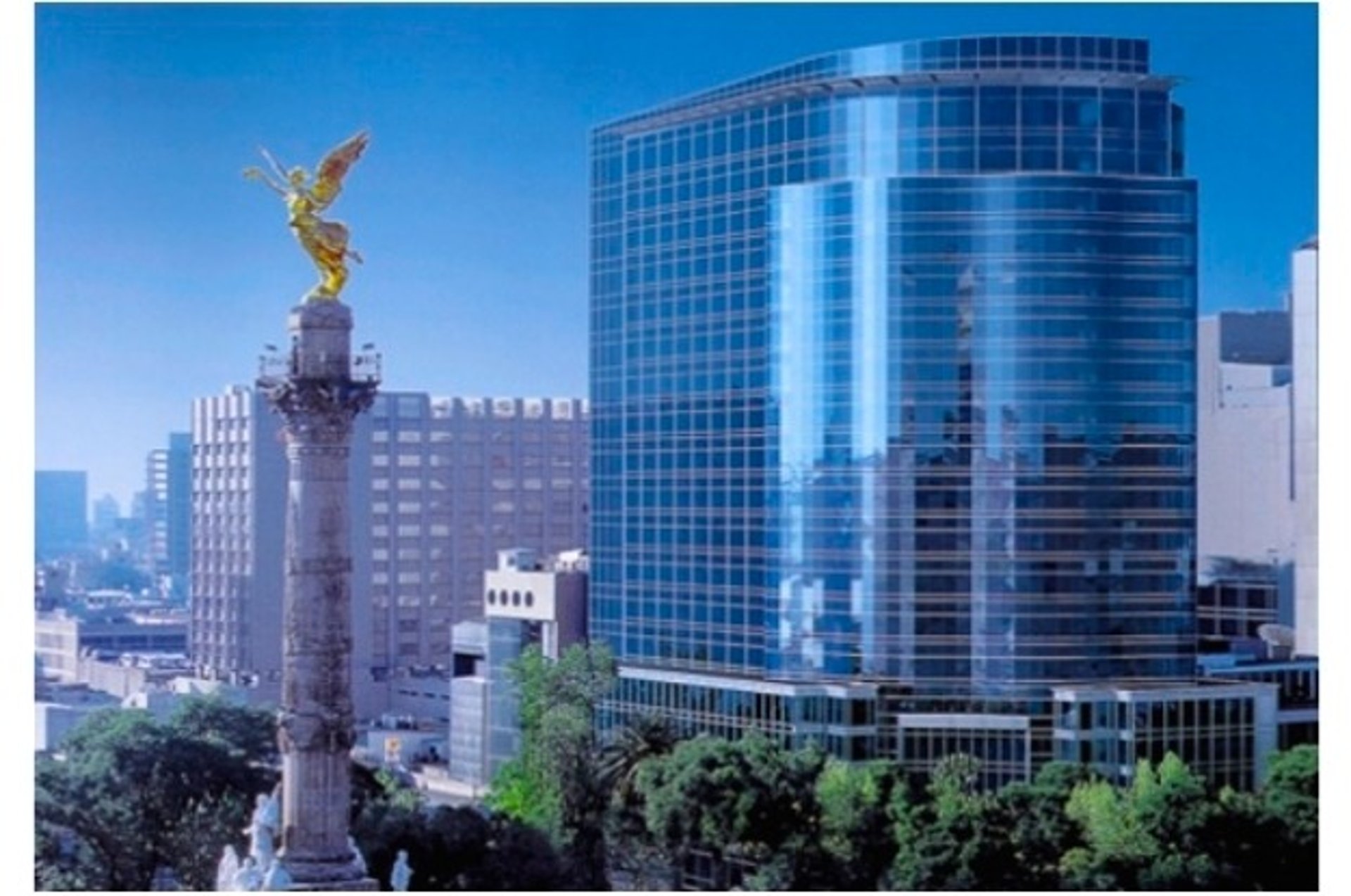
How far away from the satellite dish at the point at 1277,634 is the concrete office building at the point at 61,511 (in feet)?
32.1

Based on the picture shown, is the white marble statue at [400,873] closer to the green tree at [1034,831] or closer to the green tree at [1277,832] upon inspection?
the green tree at [1034,831]

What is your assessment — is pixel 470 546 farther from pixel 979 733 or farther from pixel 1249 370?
pixel 1249 370

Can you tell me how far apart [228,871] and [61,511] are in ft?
12.3

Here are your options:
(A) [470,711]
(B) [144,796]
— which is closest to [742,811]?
(A) [470,711]

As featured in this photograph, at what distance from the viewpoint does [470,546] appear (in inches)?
867

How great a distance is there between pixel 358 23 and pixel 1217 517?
327 inches

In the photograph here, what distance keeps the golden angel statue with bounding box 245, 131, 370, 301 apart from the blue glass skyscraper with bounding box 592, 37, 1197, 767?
547cm

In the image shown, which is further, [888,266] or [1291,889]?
[888,266]

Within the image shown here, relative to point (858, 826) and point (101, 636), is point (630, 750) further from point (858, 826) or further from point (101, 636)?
point (101, 636)

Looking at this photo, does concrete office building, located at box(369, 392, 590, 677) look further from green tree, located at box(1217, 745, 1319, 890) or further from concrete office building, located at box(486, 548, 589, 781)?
green tree, located at box(1217, 745, 1319, 890)

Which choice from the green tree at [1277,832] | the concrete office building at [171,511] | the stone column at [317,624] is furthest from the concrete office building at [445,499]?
the green tree at [1277,832]

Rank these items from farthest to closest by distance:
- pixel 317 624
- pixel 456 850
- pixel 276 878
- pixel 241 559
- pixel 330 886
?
pixel 241 559 < pixel 456 850 < pixel 317 624 < pixel 330 886 < pixel 276 878

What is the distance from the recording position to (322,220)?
15.3 m

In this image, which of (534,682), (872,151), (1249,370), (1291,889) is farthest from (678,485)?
(1291,889)
